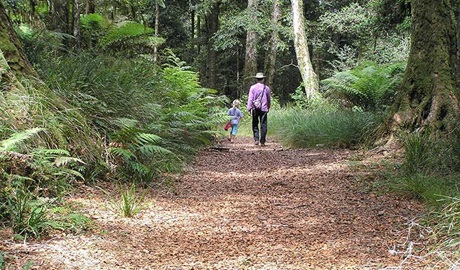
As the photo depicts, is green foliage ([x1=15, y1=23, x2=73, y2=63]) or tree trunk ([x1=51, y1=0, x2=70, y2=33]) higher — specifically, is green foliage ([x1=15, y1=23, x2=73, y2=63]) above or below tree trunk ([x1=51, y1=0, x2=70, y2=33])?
below

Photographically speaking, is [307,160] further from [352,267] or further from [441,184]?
[352,267]

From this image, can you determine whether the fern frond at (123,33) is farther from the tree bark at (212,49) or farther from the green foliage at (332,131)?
the tree bark at (212,49)

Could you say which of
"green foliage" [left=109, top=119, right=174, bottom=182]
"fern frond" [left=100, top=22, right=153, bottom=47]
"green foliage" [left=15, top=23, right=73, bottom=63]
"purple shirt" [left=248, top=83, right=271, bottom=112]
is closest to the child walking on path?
"purple shirt" [left=248, top=83, right=271, bottom=112]

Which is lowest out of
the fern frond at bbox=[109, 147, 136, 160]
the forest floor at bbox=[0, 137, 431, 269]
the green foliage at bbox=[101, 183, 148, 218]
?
the forest floor at bbox=[0, 137, 431, 269]

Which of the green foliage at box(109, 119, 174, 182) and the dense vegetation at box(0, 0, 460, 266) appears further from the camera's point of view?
the green foliage at box(109, 119, 174, 182)

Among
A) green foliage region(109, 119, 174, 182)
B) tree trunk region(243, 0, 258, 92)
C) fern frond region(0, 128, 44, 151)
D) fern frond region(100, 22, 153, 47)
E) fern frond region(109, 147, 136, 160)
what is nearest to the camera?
fern frond region(0, 128, 44, 151)

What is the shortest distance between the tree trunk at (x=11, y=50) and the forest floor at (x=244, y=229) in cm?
148

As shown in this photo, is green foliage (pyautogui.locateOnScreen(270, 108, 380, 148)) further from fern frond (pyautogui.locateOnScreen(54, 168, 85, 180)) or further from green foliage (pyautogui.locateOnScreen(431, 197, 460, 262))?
fern frond (pyautogui.locateOnScreen(54, 168, 85, 180))

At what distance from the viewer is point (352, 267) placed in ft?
8.64

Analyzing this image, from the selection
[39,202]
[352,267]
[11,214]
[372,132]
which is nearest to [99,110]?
[39,202]

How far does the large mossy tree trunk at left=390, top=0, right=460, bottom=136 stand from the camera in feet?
19.9

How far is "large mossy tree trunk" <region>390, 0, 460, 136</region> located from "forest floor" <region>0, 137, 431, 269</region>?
1156 mm

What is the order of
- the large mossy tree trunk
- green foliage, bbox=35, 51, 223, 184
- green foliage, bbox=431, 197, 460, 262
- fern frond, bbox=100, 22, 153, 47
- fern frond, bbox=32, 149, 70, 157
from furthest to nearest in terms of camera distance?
fern frond, bbox=100, 22, 153, 47
the large mossy tree trunk
green foliage, bbox=35, 51, 223, 184
fern frond, bbox=32, 149, 70, 157
green foliage, bbox=431, 197, 460, 262

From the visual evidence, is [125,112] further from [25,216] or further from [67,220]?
[25,216]
